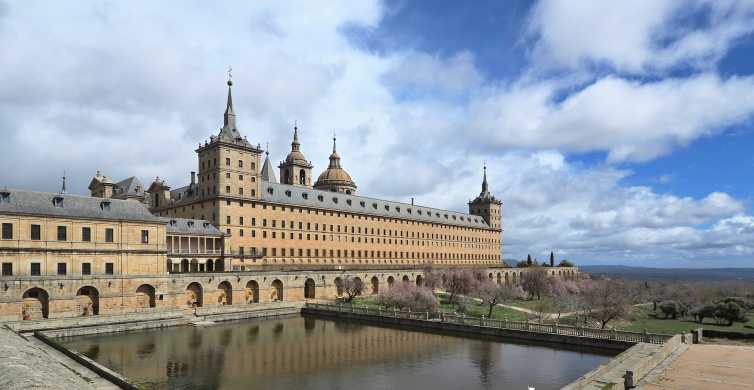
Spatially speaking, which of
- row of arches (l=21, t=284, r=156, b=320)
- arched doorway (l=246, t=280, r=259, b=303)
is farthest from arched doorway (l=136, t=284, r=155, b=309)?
arched doorway (l=246, t=280, r=259, b=303)

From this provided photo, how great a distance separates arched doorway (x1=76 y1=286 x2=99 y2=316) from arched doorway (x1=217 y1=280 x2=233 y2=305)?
12.0 meters

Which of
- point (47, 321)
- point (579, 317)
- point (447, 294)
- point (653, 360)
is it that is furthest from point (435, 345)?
point (447, 294)

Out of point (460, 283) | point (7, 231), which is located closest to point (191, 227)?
point (7, 231)

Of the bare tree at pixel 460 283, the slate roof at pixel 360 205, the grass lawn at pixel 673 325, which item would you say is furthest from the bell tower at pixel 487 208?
the grass lawn at pixel 673 325

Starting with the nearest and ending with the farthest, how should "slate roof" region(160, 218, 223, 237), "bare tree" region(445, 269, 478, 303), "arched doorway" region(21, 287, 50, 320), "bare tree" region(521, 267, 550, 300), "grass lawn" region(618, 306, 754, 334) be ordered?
"arched doorway" region(21, 287, 50, 320) < "grass lawn" region(618, 306, 754, 334) < "slate roof" region(160, 218, 223, 237) < "bare tree" region(445, 269, 478, 303) < "bare tree" region(521, 267, 550, 300)

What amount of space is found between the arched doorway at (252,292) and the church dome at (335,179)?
4702cm

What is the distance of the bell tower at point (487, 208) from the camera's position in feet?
410

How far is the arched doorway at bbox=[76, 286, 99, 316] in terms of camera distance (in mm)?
43600

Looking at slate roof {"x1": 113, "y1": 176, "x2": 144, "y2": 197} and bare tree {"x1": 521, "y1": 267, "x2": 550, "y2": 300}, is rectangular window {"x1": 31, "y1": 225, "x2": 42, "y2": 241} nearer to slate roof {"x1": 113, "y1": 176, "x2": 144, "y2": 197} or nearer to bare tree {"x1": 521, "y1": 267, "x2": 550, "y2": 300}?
slate roof {"x1": 113, "y1": 176, "x2": 144, "y2": 197}

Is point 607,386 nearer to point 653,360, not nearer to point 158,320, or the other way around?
point 653,360

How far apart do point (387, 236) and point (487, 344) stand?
54336 millimetres

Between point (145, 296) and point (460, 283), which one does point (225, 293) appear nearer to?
point (145, 296)

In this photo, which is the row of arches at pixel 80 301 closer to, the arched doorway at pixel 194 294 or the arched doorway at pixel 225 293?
the arched doorway at pixel 194 294

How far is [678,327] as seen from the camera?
48.1 m
